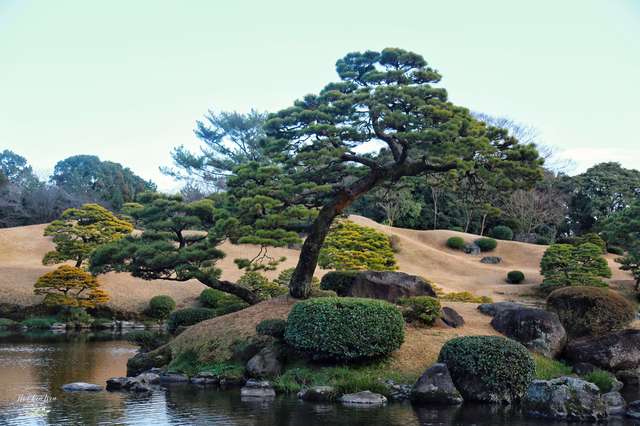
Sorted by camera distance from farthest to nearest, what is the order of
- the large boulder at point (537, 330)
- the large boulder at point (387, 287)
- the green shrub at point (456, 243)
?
1. the green shrub at point (456, 243)
2. the large boulder at point (387, 287)
3. the large boulder at point (537, 330)

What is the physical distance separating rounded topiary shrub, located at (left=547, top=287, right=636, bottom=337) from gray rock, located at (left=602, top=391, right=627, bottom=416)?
370cm

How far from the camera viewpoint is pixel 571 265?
1249 inches

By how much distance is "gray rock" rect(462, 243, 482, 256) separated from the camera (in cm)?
4266

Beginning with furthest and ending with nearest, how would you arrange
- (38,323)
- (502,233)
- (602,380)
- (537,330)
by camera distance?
(502,233) < (38,323) < (537,330) < (602,380)

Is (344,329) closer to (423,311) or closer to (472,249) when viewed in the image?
(423,311)

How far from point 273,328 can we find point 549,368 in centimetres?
566

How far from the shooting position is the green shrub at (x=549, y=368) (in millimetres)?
13016

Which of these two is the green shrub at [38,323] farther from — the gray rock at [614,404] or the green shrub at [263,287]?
the gray rock at [614,404]

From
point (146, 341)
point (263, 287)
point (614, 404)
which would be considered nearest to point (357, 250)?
point (263, 287)

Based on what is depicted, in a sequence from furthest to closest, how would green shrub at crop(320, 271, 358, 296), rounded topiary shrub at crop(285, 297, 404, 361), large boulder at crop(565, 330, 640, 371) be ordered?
green shrub at crop(320, 271, 358, 296) → large boulder at crop(565, 330, 640, 371) → rounded topiary shrub at crop(285, 297, 404, 361)

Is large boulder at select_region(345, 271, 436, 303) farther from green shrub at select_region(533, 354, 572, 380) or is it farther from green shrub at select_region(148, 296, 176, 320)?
green shrub at select_region(148, 296, 176, 320)

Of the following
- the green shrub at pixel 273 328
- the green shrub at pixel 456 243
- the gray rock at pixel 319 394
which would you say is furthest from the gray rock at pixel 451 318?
the green shrub at pixel 456 243

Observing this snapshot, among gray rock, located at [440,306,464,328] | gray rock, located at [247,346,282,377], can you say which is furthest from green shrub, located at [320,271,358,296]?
gray rock, located at [247,346,282,377]

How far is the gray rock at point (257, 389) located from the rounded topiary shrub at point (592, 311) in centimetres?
729
